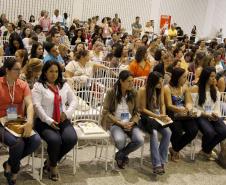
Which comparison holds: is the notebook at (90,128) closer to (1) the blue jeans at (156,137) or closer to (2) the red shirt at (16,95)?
(1) the blue jeans at (156,137)

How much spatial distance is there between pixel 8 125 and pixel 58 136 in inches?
19.6

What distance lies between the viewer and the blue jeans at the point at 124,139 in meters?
4.34

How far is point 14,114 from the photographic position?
3.85 metres

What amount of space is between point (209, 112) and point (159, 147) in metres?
0.93

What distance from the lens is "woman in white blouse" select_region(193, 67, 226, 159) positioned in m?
4.95

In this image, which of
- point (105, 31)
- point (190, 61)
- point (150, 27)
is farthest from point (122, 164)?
point (150, 27)

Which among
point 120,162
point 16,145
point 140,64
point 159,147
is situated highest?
point 140,64

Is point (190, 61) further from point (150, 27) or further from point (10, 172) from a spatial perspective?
point (150, 27)

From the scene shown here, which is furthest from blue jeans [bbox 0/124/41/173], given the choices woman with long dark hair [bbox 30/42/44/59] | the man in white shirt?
the man in white shirt

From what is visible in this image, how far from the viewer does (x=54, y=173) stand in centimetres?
405

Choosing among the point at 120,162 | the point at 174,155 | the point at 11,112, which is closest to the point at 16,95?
the point at 11,112

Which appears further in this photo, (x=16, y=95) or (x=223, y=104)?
(x=223, y=104)

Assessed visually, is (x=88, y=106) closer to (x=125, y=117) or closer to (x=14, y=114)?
(x=125, y=117)

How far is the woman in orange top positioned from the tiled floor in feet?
5.41
